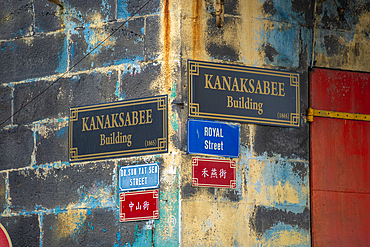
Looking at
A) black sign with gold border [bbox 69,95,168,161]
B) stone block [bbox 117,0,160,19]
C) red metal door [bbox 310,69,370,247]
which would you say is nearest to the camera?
black sign with gold border [bbox 69,95,168,161]

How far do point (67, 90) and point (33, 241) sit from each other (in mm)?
1939

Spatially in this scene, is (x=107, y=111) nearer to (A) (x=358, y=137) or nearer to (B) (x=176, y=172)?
(B) (x=176, y=172)

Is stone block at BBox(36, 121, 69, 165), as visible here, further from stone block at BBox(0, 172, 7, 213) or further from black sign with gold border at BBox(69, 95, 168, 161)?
stone block at BBox(0, 172, 7, 213)

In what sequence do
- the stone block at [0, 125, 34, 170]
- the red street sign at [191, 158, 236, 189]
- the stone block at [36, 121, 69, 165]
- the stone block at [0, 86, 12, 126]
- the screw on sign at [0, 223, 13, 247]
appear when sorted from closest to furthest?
the red street sign at [191, 158, 236, 189], the stone block at [36, 121, 69, 165], the screw on sign at [0, 223, 13, 247], the stone block at [0, 125, 34, 170], the stone block at [0, 86, 12, 126]

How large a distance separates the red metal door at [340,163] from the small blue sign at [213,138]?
109 cm

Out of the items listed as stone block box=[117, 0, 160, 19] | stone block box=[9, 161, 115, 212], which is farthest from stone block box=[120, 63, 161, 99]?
stone block box=[9, 161, 115, 212]

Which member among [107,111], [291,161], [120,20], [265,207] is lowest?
[265,207]

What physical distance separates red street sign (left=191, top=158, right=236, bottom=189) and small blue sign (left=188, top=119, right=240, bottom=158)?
102mm

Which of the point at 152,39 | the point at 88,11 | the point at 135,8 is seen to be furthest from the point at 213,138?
the point at 88,11

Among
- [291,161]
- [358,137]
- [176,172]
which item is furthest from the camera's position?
[358,137]

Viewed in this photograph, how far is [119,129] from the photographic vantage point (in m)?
6.55

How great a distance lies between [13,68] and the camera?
7402 mm

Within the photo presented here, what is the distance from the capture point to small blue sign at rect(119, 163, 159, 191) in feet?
20.3

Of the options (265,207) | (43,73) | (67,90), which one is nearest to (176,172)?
(265,207)
